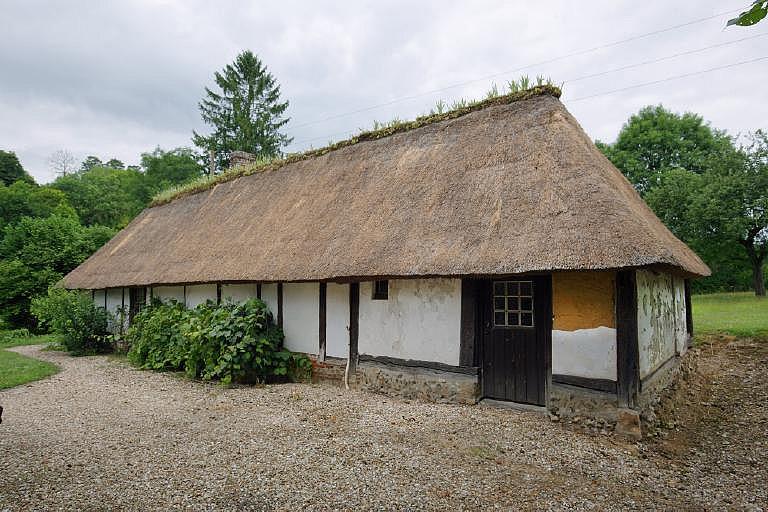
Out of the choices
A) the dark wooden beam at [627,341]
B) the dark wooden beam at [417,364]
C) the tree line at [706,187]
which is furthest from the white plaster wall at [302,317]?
the tree line at [706,187]

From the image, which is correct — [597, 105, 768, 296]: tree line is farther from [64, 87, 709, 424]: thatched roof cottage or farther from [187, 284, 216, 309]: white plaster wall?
[187, 284, 216, 309]: white plaster wall

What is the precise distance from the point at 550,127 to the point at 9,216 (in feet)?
98.5

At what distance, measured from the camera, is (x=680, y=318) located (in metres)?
9.23

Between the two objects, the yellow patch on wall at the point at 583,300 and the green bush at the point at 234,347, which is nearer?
the yellow patch on wall at the point at 583,300

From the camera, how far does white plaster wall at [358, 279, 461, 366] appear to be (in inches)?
260

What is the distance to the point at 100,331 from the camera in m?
13.4

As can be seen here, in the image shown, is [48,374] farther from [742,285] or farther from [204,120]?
[742,285]

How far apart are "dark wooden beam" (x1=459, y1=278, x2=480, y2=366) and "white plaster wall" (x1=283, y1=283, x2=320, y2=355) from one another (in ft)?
9.95

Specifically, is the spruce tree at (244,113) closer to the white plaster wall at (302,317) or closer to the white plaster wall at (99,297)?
the white plaster wall at (99,297)

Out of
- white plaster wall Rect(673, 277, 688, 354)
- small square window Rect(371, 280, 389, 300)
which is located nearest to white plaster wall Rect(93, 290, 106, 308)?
small square window Rect(371, 280, 389, 300)

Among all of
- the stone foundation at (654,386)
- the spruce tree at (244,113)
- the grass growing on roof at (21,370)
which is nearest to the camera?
the stone foundation at (654,386)

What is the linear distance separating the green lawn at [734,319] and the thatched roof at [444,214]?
440cm

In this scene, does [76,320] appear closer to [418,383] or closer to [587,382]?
[418,383]

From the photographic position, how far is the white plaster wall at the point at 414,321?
6.60 meters
